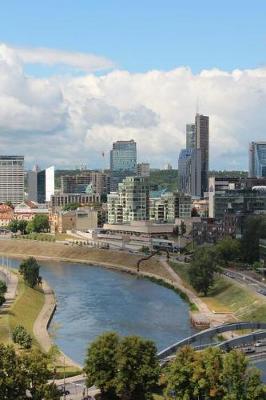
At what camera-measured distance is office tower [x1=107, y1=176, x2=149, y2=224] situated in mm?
116438

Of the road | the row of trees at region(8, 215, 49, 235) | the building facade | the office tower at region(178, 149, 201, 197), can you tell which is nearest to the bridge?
the road

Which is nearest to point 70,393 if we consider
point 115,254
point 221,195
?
point 115,254

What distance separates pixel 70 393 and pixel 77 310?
25081 mm

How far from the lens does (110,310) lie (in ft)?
184

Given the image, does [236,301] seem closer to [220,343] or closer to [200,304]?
[200,304]

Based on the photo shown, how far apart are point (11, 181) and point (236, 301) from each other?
145 metres

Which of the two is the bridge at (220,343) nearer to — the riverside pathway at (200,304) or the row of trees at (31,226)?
the riverside pathway at (200,304)

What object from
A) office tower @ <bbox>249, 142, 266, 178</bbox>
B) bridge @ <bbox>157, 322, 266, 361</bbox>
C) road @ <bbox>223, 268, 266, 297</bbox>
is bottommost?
bridge @ <bbox>157, 322, 266, 361</bbox>

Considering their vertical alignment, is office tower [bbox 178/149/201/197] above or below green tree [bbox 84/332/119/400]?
above

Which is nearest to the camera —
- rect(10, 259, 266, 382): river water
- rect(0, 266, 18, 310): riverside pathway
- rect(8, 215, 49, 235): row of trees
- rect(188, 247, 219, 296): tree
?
rect(10, 259, 266, 382): river water

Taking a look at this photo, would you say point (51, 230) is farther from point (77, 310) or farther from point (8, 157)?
point (8, 157)

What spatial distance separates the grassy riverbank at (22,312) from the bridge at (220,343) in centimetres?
839

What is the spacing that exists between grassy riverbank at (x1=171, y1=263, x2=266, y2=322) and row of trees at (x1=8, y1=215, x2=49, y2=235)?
56.6 m

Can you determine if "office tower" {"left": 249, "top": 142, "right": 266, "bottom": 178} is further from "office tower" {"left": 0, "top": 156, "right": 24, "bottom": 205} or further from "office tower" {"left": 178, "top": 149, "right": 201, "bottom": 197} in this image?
"office tower" {"left": 0, "top": 156, "right": 24, "bottom": 205}
